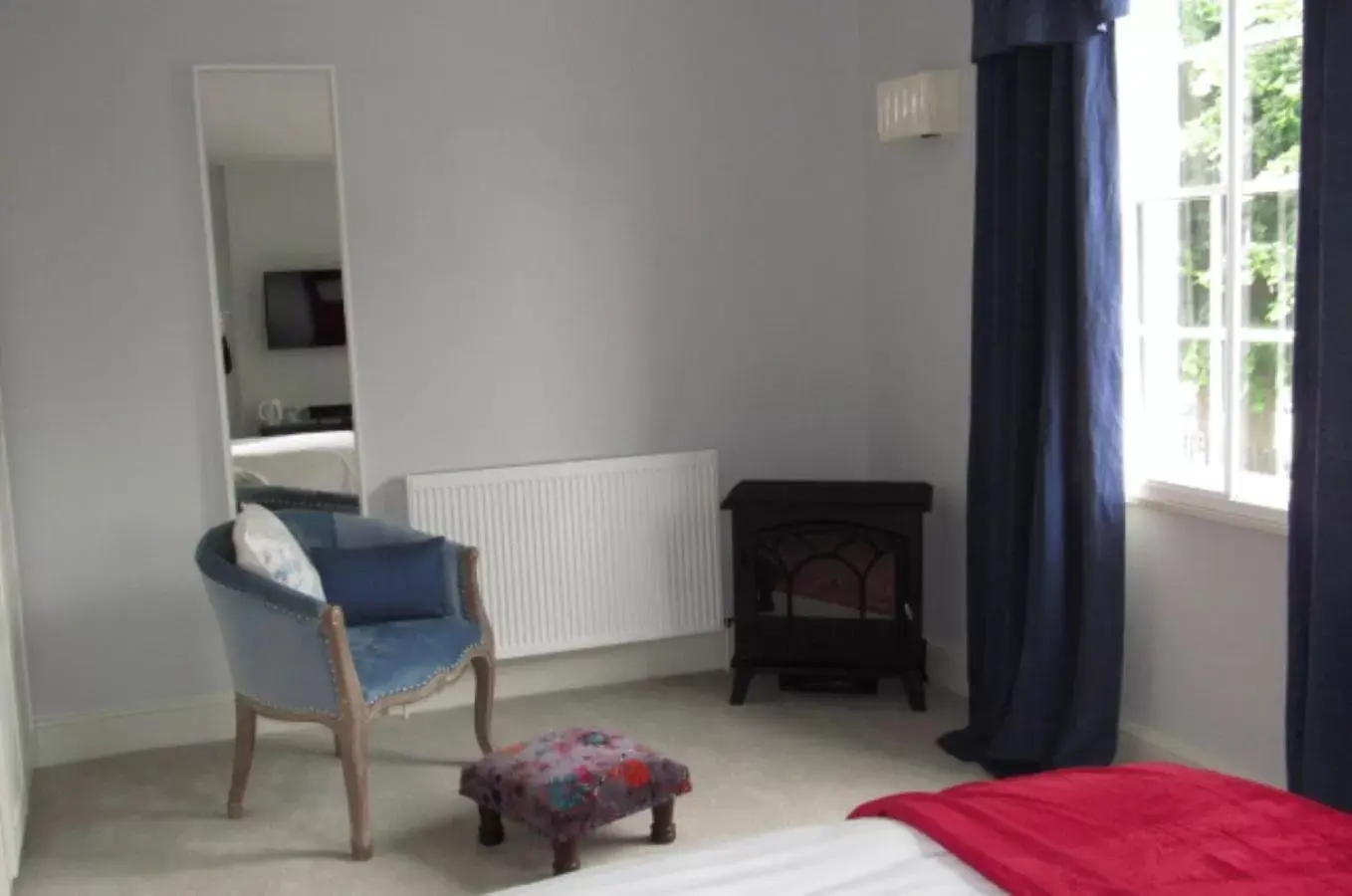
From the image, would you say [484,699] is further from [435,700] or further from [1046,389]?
[1046,389]

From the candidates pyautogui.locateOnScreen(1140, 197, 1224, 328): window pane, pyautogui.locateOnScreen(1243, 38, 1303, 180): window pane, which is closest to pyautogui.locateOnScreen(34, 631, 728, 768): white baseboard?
pyautogui.locateOnScreen(1140, 197, 1224, 328): window pane

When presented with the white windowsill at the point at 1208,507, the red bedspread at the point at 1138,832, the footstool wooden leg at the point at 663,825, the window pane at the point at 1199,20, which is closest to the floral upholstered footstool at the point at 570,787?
the footstool wooden leg at the point at 663,825

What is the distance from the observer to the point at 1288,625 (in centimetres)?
292

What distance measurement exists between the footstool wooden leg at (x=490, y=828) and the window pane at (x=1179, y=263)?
2118 millimetres

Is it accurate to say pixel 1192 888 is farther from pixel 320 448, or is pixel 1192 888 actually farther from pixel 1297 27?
pixel 320 448

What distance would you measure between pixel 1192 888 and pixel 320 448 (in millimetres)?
3067

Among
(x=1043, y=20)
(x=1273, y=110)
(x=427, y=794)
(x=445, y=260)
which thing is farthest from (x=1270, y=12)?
(x=427, y=794)

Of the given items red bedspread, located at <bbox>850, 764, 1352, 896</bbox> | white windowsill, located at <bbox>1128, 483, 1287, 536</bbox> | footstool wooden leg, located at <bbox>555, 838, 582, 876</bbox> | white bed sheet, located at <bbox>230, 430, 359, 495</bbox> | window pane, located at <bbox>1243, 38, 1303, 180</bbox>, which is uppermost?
window pane, located at <bbox>1243, 38, 1303, 180</bbox>

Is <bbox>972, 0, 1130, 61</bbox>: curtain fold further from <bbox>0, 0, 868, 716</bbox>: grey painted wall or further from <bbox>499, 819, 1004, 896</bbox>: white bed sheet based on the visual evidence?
<bbox>499, 819, 1004, 896</bbox>: white bed sheet

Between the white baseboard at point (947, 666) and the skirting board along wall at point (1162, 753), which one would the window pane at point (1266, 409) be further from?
the white baseboard at point (947, 666)

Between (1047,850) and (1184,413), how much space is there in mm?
1971

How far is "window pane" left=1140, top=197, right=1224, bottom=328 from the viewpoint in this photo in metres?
3.46

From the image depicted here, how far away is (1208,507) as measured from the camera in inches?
131

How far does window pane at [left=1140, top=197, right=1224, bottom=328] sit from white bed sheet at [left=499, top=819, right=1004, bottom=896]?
6.63 ft
